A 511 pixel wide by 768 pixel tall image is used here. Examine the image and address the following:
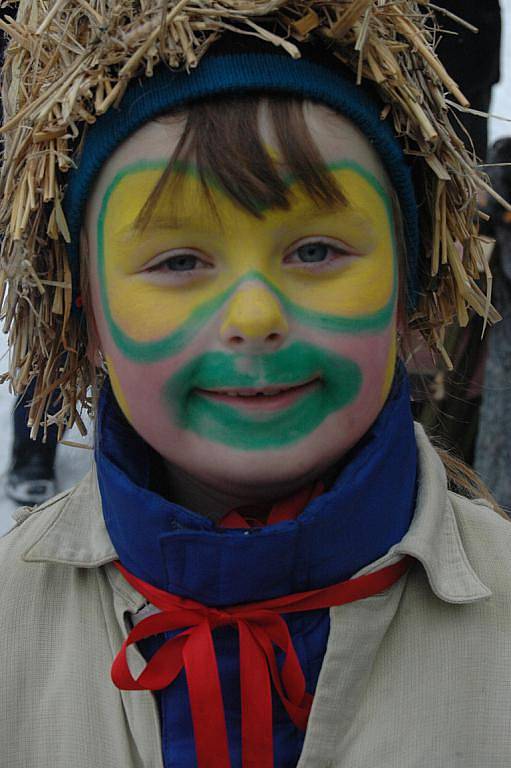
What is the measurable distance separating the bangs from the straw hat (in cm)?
8

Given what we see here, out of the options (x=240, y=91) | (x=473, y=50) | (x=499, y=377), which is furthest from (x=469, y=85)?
(x=240, y=91)

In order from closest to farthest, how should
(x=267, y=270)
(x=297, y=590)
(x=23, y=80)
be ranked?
(x=267, y=270) → (x=297, y=590) → (x=23, y=80)

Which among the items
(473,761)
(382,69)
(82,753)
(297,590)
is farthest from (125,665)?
(382,69)

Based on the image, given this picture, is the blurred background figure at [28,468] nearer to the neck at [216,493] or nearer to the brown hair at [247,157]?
the neck at [216,493]

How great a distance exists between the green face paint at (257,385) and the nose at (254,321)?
0.02 meters

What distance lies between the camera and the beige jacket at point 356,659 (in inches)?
64.1

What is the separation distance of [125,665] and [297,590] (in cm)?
30

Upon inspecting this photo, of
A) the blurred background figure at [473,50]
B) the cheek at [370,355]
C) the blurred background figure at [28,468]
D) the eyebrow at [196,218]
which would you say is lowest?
the blurred background figure at [28,468]

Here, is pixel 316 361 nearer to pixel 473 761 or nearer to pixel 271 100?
pixel 271 100

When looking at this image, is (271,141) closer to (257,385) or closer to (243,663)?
(257,385)

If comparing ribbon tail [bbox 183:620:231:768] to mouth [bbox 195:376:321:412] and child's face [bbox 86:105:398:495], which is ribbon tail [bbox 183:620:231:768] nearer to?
child's face [bbox 86:105:398:495]

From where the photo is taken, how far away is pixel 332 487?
171cm

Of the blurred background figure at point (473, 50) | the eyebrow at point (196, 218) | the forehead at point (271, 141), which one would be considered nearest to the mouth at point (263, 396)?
the eyebrow at point (196, 218)

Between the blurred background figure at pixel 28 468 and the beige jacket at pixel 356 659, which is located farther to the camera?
the blurred background figure at pixel 28 468
